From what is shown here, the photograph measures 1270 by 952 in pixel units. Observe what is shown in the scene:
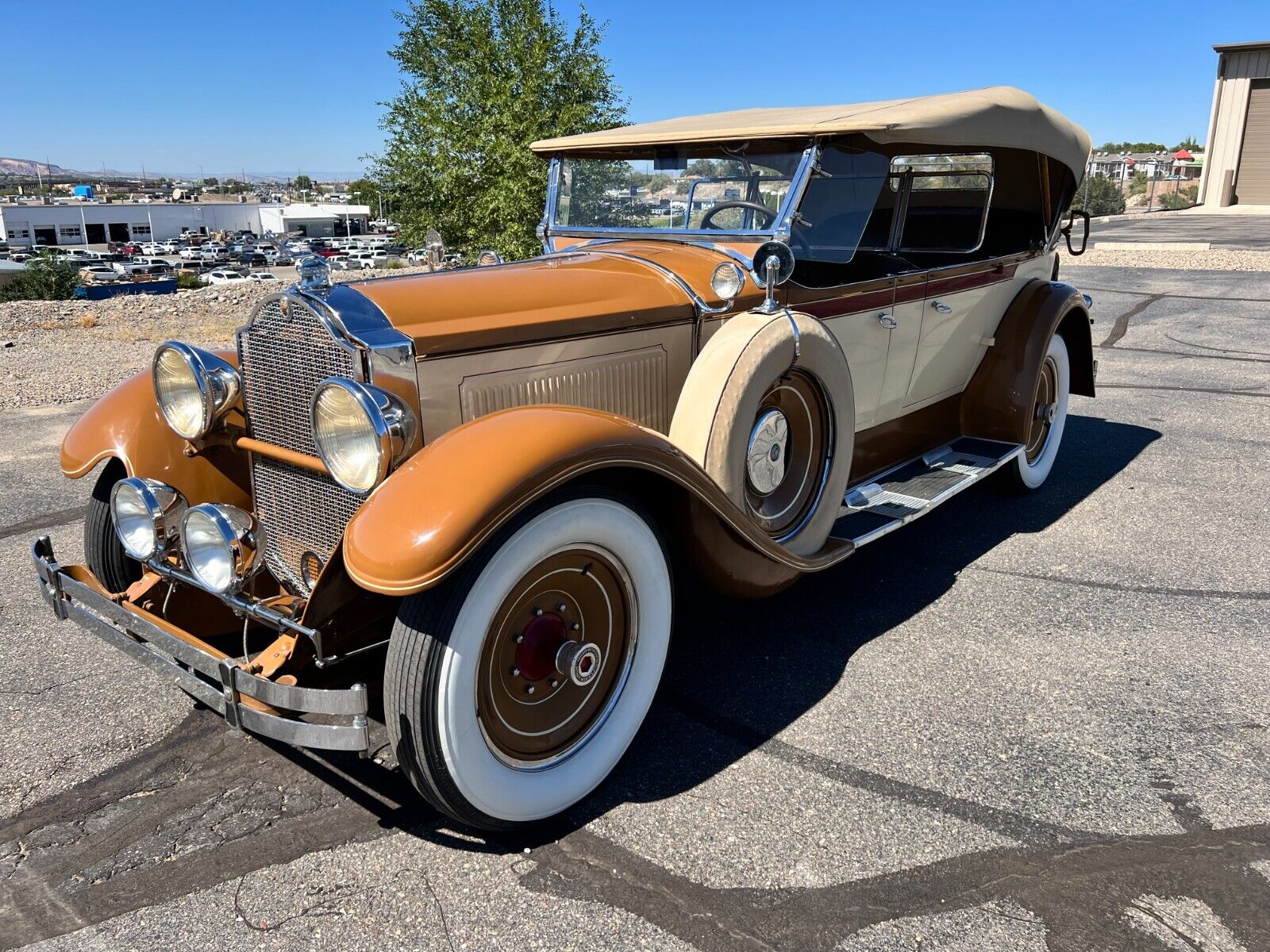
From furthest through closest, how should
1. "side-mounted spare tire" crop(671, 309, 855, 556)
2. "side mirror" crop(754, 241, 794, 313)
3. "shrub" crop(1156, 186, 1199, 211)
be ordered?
"shrub" crop(1156, 186, 1199, 211) → "side mirror" crop(754, 241, 794, 313) → "side-mounted spare tire" crop(671, 309, 855, 556)

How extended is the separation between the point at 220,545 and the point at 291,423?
0.47m

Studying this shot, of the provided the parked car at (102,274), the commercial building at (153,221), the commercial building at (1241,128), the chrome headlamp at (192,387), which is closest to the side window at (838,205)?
the chrome headlamp at (192,387)

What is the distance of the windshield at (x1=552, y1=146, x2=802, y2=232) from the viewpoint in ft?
11.9

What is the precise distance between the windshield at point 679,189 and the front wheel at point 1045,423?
216 cm

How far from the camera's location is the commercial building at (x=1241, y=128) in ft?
107

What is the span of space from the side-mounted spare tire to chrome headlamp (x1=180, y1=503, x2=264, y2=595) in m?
1.30

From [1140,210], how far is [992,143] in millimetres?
40766

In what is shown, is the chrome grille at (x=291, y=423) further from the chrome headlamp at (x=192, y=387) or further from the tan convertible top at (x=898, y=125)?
the tan convertible top at (x=898, y=125)

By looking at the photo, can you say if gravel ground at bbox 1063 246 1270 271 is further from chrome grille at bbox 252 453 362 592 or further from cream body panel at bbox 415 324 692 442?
chrome grille at bbox 252 453 362 592

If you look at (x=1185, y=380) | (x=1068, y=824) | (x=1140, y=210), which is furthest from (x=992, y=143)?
(x=1140, y=210)

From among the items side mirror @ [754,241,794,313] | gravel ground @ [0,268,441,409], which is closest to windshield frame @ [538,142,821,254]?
side mirror @ [754,241,794,313]

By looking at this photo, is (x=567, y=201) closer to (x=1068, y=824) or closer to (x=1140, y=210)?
(x=1068, y=824)

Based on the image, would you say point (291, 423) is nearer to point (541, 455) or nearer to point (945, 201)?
point (541, 455)

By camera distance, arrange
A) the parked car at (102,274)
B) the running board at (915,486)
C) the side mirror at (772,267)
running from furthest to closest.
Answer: the parked car at (102,274) → the running board at (915,486) → the side mirror at (772,267)
